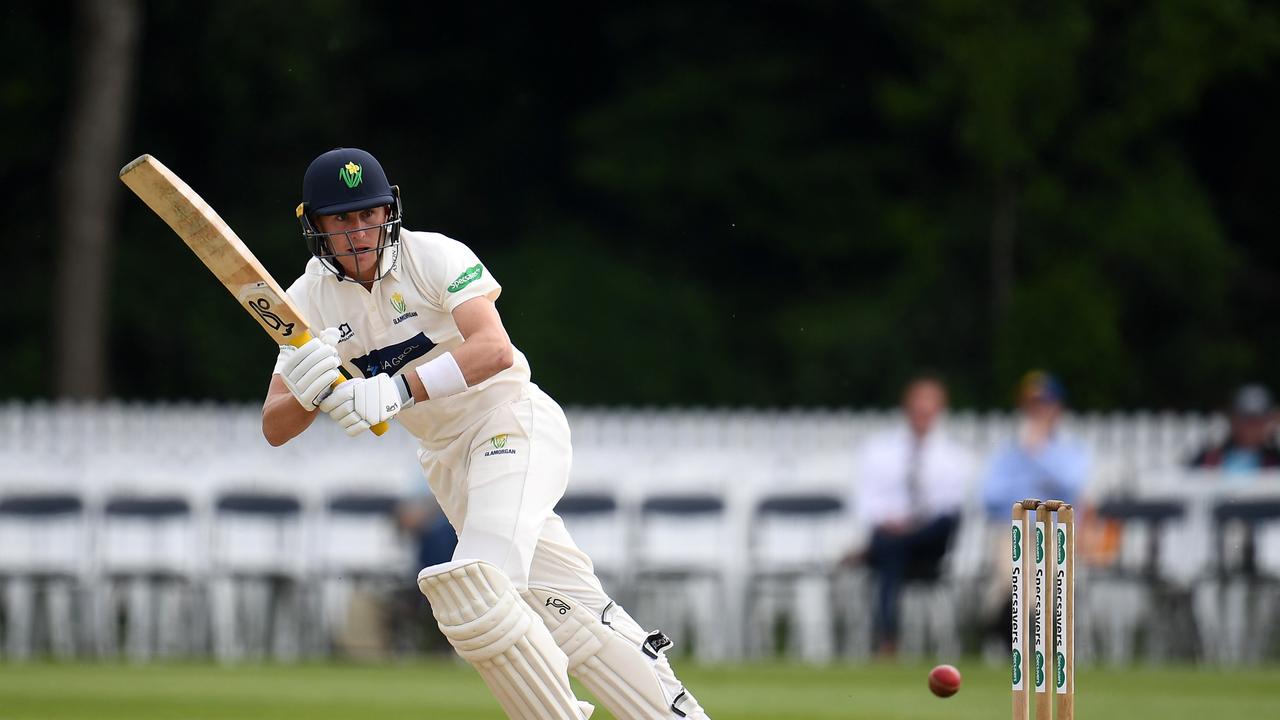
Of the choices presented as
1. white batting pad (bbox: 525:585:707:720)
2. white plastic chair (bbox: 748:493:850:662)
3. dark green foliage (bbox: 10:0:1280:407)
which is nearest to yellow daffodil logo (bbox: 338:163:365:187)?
white batting pad (bbox: 525:585:707:720)

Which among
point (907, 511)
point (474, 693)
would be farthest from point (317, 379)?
point (907, 511)

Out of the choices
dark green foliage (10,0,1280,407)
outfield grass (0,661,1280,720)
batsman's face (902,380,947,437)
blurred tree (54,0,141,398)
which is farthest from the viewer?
dark green foliage (10,0,1280,407)

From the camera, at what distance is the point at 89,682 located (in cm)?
890

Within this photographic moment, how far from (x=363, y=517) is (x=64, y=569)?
1.54 metres

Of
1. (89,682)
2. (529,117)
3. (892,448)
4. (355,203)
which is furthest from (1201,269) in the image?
(355,203)

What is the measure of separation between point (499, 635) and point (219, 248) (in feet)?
3.67

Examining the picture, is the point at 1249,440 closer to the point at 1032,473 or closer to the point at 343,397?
the point at 1032,473

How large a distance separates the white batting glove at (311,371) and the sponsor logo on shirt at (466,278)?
1.14 feet

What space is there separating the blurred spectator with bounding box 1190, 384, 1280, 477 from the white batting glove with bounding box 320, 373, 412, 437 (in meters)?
6.94

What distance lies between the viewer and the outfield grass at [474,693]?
7.60m

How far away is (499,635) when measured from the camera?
15.4ft

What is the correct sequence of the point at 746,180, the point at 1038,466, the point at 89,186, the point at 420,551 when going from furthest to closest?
the point at 746,180 → the point at 89,186 → the point at 420,551 → the point at 1038,466

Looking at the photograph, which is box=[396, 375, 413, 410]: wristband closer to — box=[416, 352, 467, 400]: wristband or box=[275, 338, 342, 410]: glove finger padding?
box=[416, 352, 467, 400]: wristband

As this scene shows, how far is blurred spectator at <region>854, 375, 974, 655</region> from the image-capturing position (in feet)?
33.9
